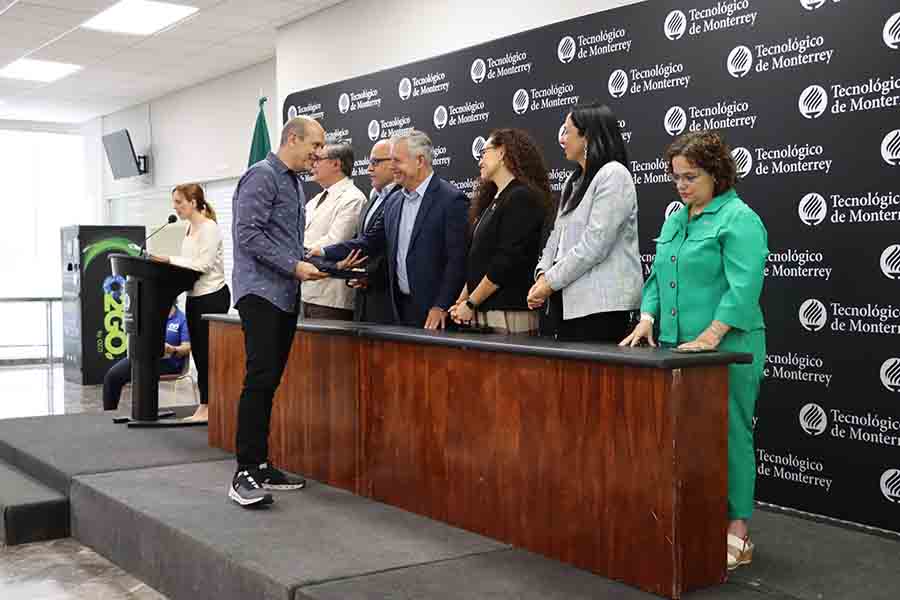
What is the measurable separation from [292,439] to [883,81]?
2660 mm

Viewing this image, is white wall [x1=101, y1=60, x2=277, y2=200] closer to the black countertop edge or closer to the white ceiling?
the white ceiling

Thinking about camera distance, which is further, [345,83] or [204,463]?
[345,83]

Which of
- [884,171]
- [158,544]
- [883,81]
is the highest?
[883,81]

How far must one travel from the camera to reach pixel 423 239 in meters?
4.10

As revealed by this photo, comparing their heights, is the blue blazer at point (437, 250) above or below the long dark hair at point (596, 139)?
below

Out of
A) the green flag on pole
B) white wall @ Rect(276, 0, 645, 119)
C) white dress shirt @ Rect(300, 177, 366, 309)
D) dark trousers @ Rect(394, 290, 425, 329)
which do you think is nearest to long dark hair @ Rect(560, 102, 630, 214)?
dark trousers @ Rect(394, 290, 425, 329)

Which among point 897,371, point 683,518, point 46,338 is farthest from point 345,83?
point 46,338

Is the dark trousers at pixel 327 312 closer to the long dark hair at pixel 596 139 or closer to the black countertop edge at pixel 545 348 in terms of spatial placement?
the black countertop edge at pixel 545 348

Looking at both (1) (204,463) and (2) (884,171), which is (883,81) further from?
(1) (204,463)

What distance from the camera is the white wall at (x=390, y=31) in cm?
557

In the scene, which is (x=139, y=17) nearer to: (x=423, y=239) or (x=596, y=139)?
(x=423, y=239)

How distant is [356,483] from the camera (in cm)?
378

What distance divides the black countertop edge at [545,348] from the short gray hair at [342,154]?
110 centimetres

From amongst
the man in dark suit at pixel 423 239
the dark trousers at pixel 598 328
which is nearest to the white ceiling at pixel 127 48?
the man in dark suit at pixel 423 239
